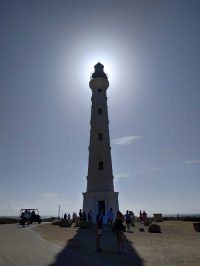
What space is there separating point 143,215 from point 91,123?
12.2m

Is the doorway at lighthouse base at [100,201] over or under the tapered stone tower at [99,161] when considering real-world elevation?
under

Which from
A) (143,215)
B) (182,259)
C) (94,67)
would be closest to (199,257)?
(182,259)

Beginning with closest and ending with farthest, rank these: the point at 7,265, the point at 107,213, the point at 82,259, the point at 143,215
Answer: the point at 7,265
the point at 82,259
the point at 107,213
the point at 143,215

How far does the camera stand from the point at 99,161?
31.2 metres

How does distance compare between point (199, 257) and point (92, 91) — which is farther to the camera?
point (92, 91)

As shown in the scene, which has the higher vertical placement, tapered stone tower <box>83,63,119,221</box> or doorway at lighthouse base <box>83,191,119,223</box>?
tapered stone tower <box>83,63,119,221</box>

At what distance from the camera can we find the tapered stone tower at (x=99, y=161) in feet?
97.6

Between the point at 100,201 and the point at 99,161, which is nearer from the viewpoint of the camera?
the point at 100,201

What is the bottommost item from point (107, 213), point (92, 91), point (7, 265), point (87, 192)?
point (7, 265)

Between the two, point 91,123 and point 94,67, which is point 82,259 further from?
point 94,67

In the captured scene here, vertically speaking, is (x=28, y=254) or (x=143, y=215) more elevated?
(x=143, y=215)

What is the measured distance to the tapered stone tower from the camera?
97.6 feet

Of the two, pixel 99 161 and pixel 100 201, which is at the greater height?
pixel 99 161

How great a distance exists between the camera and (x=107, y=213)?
95.6 ft
